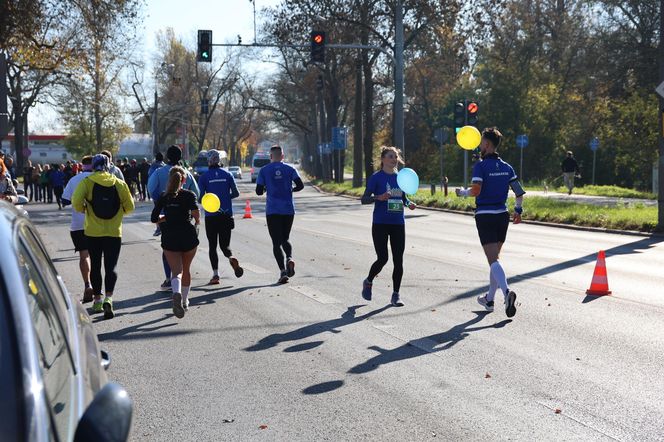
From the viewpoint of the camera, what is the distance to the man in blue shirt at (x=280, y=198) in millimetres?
12031

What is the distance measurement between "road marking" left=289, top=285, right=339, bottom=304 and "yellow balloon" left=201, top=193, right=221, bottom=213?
4.62ft

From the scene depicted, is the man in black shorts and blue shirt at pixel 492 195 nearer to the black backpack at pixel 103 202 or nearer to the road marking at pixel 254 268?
the black backpack at pixel 103 202

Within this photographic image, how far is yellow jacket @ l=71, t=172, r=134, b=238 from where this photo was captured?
9.33 metres

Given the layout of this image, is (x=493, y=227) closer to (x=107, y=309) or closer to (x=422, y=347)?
(x=422, y=347)

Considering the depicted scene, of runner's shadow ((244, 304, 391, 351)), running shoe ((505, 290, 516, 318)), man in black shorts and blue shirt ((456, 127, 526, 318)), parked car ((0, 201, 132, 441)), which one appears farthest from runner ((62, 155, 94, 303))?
parked car ((0, 201, 132, 441))

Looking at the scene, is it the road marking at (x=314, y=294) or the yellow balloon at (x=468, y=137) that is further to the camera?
the yellow balloon at (x=468, y=137)

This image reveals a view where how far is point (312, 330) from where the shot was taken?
849cm

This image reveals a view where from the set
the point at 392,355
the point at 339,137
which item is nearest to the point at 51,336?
the point at 392,355

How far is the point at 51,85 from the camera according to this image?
67.9m

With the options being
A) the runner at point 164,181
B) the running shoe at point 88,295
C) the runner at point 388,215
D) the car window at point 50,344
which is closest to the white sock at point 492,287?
the runner at point 388,215

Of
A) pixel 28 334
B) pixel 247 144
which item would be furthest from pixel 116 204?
pixel 247 144

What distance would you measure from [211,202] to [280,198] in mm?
1176

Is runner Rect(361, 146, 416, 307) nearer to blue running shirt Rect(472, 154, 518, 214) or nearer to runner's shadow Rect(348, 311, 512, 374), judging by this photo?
blue running shirt Rect(472, 154, 518, 214)

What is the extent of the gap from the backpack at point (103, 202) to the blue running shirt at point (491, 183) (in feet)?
12.4
